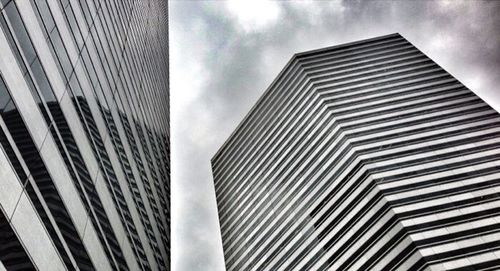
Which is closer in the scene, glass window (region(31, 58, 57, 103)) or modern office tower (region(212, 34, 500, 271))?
glass window (region(31, 58, 57, 103))

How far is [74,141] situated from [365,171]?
39730mm

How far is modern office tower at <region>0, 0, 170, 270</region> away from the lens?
695 inches

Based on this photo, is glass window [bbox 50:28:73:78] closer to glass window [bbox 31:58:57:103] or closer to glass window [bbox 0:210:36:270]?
glass window [bbox 31:58:57:103]

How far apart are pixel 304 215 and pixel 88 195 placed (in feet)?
131

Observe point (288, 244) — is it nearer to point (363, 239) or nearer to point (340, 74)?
point (363, 239)

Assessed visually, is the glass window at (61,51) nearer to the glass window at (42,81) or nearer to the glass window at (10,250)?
the glass window at (42,81)

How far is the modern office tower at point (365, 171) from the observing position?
1922 inches

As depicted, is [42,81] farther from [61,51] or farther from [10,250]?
[10,250]

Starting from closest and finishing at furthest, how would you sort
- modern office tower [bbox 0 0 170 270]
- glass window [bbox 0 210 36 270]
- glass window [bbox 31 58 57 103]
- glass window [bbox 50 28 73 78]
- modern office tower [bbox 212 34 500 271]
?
glass window [bbox 0 210 36 270]
modern office tower [bbox 0 0 170 270]
glass window [bbox 31 58 57 103]
glass window [bbox 50 28 73 78]
modern office tower [bbox 212 34 500 271]

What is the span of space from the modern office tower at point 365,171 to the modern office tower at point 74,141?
2217 cm

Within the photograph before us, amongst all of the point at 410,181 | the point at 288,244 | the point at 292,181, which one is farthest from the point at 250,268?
the point at 410,181

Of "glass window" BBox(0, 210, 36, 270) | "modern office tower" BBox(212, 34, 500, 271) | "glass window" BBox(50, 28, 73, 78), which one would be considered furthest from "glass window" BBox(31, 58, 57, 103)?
"modern office tower" BBox(212, 34, 500, 271)

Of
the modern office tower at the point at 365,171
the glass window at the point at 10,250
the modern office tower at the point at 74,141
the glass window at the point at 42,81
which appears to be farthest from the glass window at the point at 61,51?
the modern office tower at the point at 365,171

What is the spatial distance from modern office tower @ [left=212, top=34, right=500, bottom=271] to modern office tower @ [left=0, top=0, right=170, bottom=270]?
2217 cm
